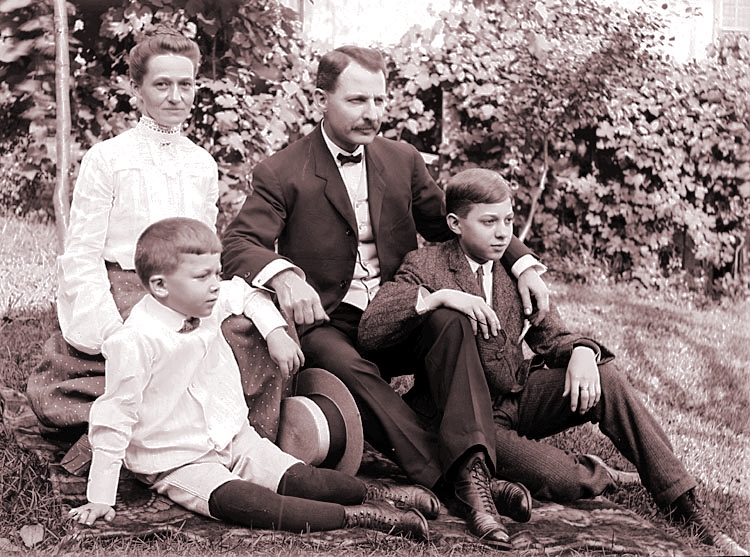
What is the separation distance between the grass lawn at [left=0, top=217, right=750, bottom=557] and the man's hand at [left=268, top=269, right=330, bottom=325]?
2.59 feet

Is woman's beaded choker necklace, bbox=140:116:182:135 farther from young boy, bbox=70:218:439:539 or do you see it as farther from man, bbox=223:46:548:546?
young boy, bbox=70:218:439:539

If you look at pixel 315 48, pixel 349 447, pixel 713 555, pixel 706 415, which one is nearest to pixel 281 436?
pixel 349 447

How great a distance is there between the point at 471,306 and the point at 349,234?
71 cm

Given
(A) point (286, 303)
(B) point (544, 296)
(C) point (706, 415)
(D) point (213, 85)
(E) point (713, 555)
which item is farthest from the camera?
(D) point (213, 85)

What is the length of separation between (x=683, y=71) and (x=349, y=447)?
440 centimetres

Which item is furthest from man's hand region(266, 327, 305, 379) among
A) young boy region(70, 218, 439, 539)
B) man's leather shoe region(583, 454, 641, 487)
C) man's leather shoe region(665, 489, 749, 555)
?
man's leather shoe region(665, 489, 749, 555)

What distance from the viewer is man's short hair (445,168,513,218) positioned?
3.63 meters

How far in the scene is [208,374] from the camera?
3.24 metres

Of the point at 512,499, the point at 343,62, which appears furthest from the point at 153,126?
the point at 512,499

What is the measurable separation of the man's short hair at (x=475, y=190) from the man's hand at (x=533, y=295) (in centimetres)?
33

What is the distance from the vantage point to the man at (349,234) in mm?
3490

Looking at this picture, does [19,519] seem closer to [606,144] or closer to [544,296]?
[544,296]

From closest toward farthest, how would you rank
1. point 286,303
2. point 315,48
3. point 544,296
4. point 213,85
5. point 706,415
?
point 286,303
point 544,296
point 706,415
point 213,85
point 315,48

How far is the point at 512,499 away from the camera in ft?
11.0
